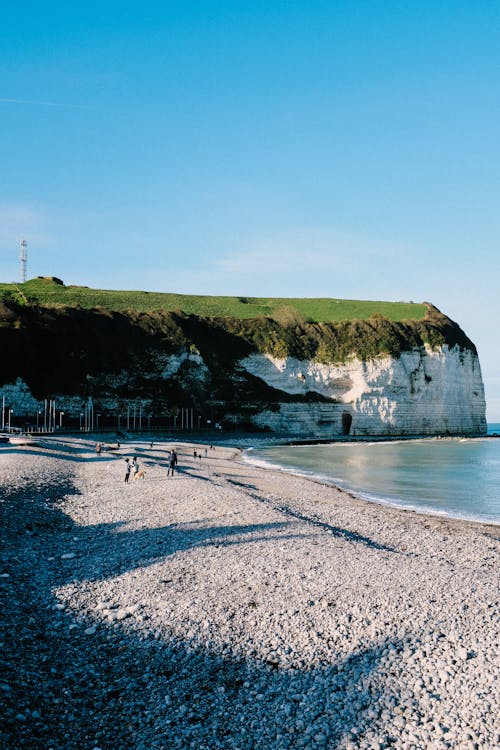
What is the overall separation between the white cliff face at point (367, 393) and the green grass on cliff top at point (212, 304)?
1542 centimetres

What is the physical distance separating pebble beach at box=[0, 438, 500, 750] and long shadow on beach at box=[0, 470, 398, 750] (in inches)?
0.9

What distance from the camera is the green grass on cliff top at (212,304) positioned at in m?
89.6

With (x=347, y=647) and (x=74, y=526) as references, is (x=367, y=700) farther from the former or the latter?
(x=74, y=526)

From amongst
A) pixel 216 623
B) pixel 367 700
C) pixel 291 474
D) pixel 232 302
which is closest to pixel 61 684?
pixel 216 623

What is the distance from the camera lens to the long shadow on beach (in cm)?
546

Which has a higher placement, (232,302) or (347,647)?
(232,302)

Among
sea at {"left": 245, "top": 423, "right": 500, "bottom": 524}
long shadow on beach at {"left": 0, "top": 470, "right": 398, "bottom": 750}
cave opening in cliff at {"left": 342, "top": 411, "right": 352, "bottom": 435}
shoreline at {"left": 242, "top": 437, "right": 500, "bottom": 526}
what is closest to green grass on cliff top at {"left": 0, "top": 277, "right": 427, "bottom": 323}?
cave opening in cliff at {"left": 342, "top": 411, "right": 352, "bottom": 435}

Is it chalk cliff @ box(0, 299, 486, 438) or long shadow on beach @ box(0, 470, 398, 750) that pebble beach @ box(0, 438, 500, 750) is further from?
chalk cliff @ box(0, 299, 486, 438)

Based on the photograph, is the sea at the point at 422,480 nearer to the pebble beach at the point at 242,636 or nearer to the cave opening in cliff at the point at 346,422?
the pebble beach at the point at 242,636

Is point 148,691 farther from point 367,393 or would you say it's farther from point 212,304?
point 212,304

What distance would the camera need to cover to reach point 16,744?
502 centimetres

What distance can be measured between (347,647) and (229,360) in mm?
76515

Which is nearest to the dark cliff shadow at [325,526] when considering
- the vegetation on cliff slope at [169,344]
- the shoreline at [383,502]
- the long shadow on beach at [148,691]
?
the shoreline at [383,502]

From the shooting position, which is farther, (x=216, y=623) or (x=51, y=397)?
(x=51, y=397)
